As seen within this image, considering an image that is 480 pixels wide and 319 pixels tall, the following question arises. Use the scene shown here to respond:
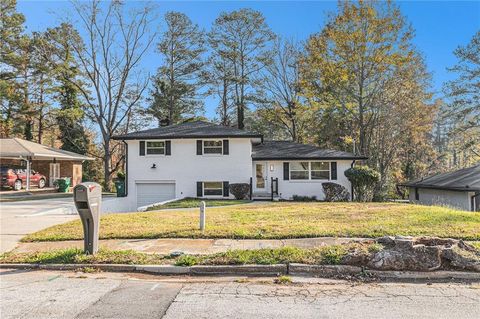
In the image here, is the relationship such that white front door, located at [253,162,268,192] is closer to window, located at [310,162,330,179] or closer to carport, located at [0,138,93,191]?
window, located at [310,162,330,179]

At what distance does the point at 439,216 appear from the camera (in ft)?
33.5

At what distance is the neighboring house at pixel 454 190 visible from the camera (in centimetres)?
1793

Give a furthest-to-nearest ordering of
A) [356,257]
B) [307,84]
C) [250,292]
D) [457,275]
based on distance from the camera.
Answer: [307,84]
[356,257]
[457,275]
[250,292]

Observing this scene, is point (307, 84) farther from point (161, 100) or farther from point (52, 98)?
point (52, 98)

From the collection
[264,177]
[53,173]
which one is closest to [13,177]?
[53,173]

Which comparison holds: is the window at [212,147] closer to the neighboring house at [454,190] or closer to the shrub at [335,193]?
the shrub at [335,193]

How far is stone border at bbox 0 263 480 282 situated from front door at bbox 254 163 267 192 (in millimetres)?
16359

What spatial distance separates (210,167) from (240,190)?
2.41 meters

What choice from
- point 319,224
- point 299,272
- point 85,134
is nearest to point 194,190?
point 319,224

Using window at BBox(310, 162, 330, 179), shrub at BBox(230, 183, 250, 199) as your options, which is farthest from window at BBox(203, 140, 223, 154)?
window at BBox(310, 162, 330, 179)

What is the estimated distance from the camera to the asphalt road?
4008 millimetres

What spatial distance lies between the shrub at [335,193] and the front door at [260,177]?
375 cm

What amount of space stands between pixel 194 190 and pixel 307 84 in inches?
561

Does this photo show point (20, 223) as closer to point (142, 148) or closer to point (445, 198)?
point (142, 148)
